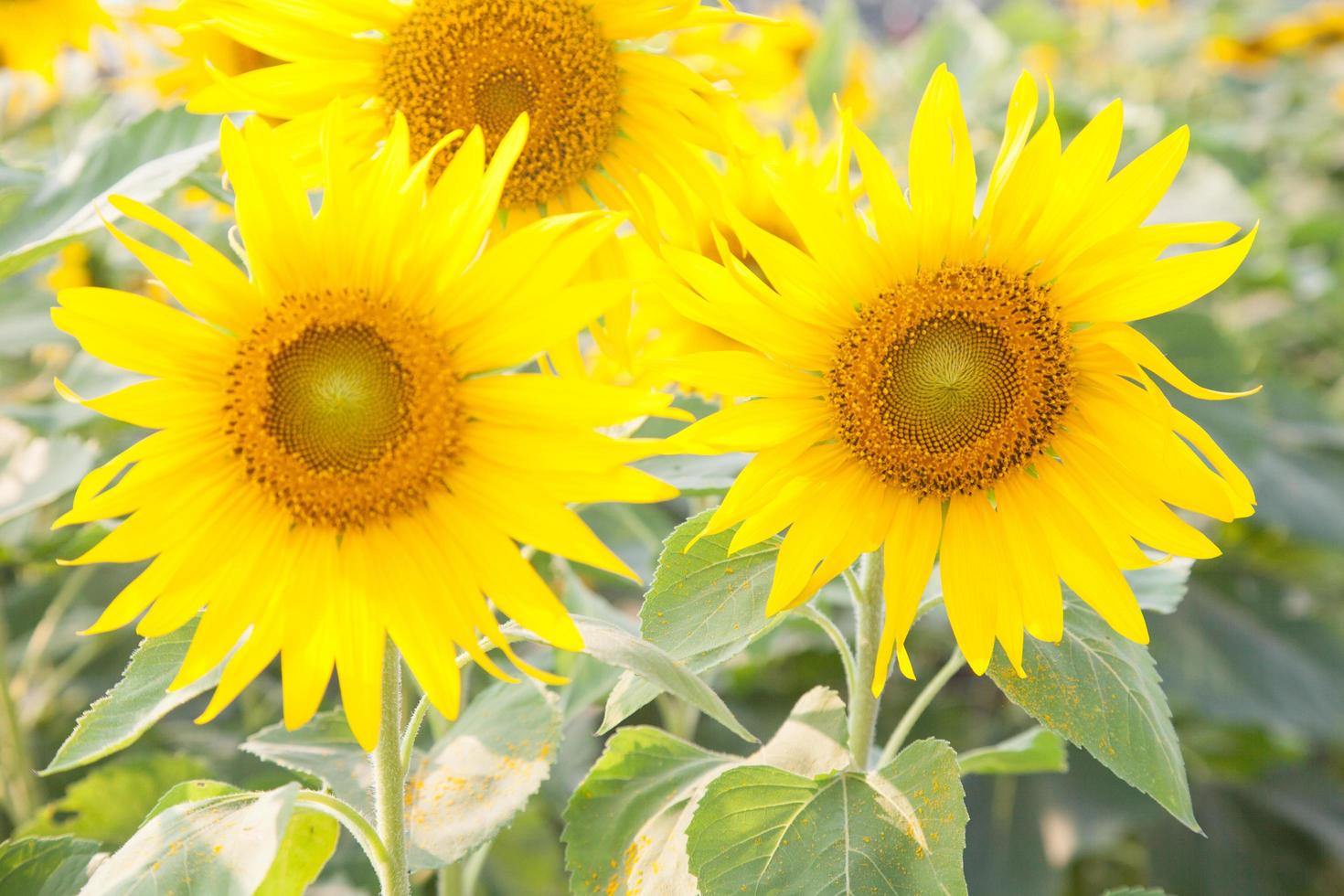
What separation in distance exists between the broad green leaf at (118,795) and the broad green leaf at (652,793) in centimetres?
35

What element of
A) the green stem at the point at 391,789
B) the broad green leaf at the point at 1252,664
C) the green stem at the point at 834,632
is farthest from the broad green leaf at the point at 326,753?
the broad green leaf at the point at 1252,664

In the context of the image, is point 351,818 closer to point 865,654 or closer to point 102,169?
point 865,654

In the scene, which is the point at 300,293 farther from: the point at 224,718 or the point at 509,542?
the point at 224,718

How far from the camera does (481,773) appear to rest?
90 cm

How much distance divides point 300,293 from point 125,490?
0.13m

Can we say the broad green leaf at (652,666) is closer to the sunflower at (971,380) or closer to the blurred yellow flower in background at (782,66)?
the sunflower at (971,380)

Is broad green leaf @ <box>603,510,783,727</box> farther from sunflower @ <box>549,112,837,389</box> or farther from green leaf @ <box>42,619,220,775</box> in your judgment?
green leaf @ <box>42,619,220,775</box>

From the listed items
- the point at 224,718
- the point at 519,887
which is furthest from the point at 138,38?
the point at 519,887

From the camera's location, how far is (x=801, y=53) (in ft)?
8.93

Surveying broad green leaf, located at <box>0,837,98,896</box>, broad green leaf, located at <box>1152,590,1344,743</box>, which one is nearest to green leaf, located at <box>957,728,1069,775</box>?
broad green leaf, located at <box>0,837,98,896</box>

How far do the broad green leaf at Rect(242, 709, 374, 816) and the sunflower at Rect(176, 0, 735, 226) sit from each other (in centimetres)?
39

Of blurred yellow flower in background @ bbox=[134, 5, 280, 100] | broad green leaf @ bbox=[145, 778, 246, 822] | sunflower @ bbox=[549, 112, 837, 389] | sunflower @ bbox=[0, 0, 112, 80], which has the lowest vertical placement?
broad green leaf @ bbox=[145, 778, 246, 822]

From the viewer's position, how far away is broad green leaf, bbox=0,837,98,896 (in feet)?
2.78

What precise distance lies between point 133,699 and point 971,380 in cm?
54
